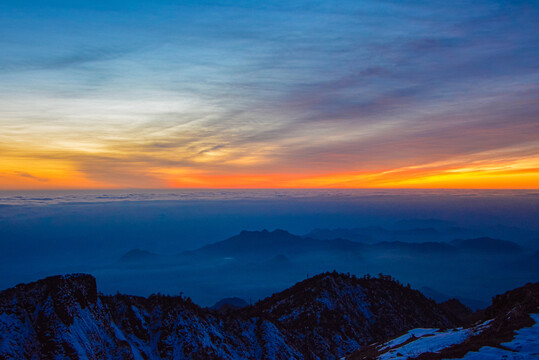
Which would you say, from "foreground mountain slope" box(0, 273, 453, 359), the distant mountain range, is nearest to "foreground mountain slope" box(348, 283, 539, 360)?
the distant mountain range

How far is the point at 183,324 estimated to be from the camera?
39.6 meters

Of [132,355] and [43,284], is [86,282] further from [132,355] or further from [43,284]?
[132,355]

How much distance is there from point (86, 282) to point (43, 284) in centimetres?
399

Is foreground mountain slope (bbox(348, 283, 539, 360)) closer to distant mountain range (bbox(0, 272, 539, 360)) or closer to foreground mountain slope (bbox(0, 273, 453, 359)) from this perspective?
distant mountain range (bbox(0, 272, 539, 360))

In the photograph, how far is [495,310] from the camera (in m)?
33.4

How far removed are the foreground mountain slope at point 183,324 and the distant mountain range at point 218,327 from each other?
0.09 metres

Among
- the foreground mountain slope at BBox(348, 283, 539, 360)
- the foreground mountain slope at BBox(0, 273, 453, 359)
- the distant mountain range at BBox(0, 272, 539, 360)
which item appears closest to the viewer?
the foreground mountain slope at BBox(348, 283, 539, 360)

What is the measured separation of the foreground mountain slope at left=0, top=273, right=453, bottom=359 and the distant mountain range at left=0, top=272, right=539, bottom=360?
0.09m

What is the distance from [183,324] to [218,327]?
233 inches

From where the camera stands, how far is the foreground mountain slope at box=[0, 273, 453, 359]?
97.1ft

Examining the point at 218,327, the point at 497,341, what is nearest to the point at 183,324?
the point at 218,327

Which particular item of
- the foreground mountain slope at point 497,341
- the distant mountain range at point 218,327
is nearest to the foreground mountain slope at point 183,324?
the distant mountain range at point 218,327

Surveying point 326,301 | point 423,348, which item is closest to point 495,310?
point 423,348

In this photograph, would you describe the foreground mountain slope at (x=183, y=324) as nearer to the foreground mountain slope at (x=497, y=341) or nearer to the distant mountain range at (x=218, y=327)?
the distant mountain range at (x=218, y=327)
